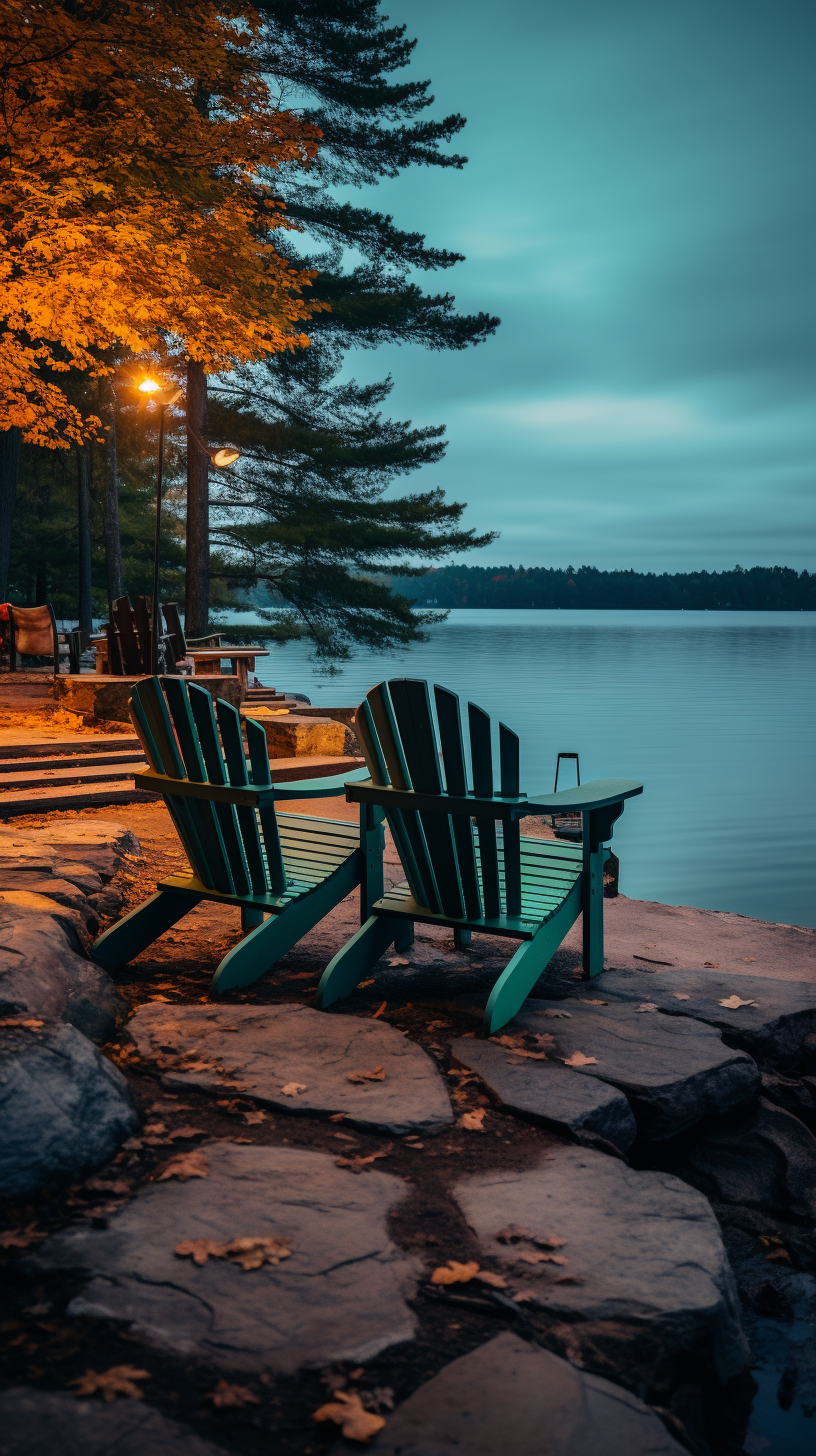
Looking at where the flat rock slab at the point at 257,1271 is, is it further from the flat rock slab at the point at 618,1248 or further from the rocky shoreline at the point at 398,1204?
the flat rock slab at the point at 618,1248

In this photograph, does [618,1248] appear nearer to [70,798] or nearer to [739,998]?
[739,998]

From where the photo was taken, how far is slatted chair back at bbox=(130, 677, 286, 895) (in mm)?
3537

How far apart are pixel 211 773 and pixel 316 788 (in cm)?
39

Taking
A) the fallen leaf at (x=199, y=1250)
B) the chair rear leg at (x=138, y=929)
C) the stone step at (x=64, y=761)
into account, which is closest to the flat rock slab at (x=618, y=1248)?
the fallen leaf at (x=199, y=1250)

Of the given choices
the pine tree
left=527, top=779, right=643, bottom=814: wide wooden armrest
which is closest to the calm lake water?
the pine tree

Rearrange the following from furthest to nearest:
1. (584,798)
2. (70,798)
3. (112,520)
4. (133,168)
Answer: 1. (112,520)
2. (133,168)
3. (70,798)
4. (584,798)

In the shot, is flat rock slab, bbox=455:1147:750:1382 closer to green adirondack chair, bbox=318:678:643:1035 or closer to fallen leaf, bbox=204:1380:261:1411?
fallen leaf, bbox=204:1380:261:1411

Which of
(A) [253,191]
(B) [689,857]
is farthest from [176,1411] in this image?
(B) [689,857]

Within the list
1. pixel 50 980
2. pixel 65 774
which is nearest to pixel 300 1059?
pixel 50 980

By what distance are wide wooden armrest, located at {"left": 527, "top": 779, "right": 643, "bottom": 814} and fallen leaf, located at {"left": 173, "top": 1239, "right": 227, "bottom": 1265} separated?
167 cm

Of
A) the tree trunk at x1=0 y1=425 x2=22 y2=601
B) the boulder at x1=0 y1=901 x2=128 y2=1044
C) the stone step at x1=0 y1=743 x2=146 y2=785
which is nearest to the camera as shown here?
the boulder at x1=0 y1=901 x2=128 y2=1044

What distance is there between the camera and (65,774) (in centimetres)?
727

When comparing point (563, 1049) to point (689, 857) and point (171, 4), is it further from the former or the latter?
point (689, 857)

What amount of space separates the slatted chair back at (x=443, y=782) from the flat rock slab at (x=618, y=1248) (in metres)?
1.04
